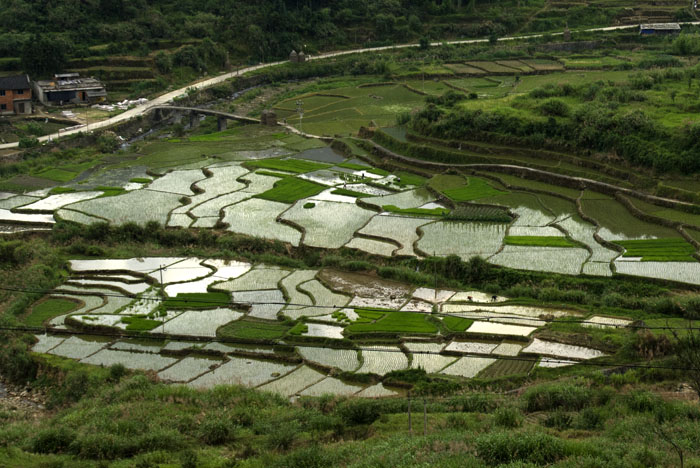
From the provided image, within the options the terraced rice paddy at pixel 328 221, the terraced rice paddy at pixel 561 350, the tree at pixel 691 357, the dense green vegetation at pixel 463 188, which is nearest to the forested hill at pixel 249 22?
the terraced rice paddy at pixel 328 221

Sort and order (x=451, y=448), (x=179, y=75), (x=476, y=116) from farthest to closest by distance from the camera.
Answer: (x=179, y=75) < (x=476, y=116) < (x=451, y=448)

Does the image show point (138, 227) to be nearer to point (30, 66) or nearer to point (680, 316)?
point (680, 316)

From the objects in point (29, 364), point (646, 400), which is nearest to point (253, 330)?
point (29, 364)

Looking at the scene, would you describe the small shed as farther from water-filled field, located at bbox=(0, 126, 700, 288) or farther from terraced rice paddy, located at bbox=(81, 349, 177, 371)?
terraced rice paddy, located at bbox=(81, 349, 177, 371)

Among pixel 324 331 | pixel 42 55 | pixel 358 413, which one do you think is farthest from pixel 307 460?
pixel 42 55

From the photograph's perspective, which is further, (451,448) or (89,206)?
(89,206)

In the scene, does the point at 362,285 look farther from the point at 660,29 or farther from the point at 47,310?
the point at 660,29
